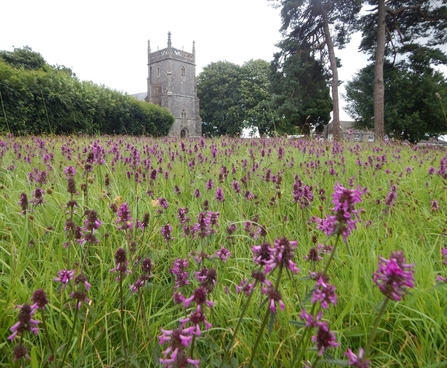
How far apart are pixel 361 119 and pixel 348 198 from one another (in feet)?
95.5

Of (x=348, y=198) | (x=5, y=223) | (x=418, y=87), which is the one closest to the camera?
(x=348, y=198)

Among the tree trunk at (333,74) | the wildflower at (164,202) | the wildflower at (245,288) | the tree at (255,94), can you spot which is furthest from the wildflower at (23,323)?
the tree at (255,94)

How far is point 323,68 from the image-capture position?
65.1ft

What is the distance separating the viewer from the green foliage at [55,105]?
13.3 meters

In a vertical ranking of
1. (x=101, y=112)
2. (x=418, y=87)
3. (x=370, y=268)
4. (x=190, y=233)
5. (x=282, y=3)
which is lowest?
(x=370, y=268)

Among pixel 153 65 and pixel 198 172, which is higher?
pixel 153 65

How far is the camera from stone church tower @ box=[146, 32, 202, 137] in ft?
176

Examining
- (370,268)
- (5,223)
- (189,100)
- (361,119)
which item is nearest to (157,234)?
(5,223)

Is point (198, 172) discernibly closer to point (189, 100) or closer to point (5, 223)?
point (5, 223)

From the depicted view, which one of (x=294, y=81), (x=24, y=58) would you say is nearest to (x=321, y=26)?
(x=294, y=81)

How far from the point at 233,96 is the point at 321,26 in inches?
1351

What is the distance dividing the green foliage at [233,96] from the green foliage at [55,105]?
27566 mm

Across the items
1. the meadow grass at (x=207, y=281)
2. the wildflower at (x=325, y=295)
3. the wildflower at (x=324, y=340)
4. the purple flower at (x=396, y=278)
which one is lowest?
the meadow grass at (x=207, y=281)

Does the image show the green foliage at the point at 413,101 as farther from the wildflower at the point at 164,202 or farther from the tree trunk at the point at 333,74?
the wildflower at the point at 164,202
